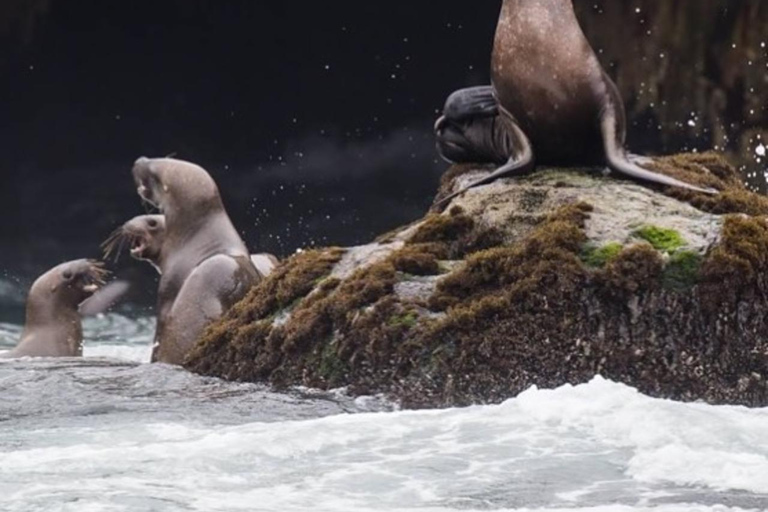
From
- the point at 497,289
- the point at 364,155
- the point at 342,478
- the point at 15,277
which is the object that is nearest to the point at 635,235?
the point at 497,289

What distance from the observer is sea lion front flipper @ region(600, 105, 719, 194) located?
8.08 m

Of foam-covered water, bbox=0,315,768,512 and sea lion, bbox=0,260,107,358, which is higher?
foam-covered water, bbox=0,315,768,512

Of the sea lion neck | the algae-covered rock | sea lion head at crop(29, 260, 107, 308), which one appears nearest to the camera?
the algae-covered rock

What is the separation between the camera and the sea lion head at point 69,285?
1309cm

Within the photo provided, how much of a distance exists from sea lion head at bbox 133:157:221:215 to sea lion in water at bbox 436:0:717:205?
2675 millimetres

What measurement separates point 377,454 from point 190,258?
5136 millimetres

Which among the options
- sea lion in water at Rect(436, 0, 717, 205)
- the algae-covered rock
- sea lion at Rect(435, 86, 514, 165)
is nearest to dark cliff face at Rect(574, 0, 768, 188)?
sea lion at Rect(435, 86, 514, 165)

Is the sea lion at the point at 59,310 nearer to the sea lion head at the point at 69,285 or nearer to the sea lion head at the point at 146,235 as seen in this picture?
the sea lion head at the point at 69,285

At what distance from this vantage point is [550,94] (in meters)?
8.74

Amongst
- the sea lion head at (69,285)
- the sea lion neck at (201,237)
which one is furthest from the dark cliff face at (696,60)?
the sea lion neck at (201,237)

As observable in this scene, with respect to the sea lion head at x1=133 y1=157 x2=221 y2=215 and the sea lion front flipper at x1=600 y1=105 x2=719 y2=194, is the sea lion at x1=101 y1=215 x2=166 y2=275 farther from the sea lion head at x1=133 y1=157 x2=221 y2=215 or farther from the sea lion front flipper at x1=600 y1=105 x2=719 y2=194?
the sea lion front flipper at x1=600 y1=105 x2=719 y2=194

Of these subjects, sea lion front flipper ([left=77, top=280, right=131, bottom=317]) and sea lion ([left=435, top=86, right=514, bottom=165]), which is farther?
sea lion front flipper ([left=77, top=280, right=131, bottom=317])

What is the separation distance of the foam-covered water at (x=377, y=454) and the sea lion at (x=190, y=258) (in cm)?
211

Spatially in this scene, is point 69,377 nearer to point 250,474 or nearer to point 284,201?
point 250,474
